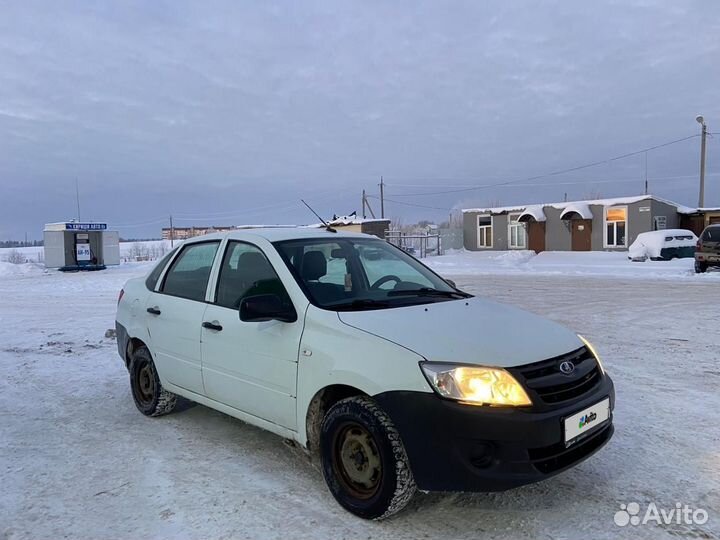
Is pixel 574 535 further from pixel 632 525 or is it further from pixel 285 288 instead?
pixel 285 288

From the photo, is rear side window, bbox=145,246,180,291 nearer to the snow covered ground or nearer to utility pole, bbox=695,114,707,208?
the snow covered ground

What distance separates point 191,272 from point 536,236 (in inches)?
1379

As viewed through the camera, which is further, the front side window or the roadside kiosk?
the roadside kiosk

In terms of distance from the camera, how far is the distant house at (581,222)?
107ft

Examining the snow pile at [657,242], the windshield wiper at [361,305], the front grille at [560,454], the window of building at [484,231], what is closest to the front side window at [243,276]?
the windshield wiper at [361,305]

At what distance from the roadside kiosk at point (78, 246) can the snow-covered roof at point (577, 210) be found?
92.1 ft

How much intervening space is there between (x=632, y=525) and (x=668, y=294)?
504 inches

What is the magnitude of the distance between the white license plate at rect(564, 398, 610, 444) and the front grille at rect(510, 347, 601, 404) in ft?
0.34

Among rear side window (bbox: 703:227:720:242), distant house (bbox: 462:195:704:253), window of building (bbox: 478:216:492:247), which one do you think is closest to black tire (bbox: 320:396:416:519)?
rear side window (bbox: 703:227:720:242)

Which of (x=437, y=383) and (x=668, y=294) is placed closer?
(x=437, y=383)

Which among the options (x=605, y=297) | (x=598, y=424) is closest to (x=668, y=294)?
(x=605, y=297)

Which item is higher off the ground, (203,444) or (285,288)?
(285,288)

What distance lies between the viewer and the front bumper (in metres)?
2.80

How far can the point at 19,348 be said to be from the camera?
8312mm
